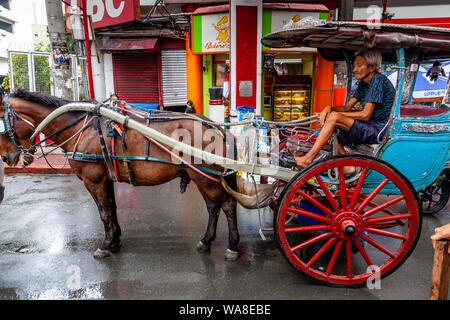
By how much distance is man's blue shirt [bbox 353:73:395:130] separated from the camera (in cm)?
297

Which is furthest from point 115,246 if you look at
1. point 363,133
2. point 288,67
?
point 288,67

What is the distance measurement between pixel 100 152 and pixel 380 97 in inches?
115

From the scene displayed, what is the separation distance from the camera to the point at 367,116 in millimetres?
3014

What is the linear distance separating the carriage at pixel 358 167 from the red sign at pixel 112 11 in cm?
615

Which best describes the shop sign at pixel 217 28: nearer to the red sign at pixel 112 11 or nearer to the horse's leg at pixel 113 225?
the red sign at pixel 112 11

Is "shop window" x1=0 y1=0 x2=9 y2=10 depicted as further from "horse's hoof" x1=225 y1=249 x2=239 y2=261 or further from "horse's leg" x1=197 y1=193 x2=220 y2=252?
"horse's hoof" x1=225 y1=249 x2=239 y2=261

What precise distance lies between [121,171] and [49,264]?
4.26 ft

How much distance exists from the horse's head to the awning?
7334mm

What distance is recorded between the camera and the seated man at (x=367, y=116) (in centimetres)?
298

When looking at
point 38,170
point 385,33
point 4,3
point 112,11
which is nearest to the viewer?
point 385,33

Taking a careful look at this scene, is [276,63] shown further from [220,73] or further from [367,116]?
[367,116]
